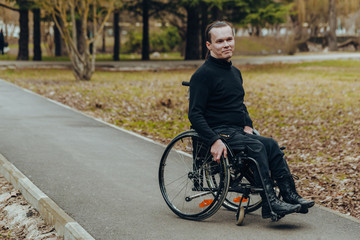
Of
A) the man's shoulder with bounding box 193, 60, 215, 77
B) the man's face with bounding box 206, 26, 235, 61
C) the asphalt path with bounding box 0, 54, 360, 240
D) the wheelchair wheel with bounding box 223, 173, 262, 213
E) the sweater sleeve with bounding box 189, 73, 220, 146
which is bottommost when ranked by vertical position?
the asphalt path with bounding box 0, 54, 360, 240

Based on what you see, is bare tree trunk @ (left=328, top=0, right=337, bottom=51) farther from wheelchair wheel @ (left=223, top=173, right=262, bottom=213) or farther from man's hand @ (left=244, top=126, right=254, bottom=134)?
man's hand @ (left=244, top=126, right=254, bottom=134)

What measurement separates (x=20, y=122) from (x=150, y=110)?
4.06m

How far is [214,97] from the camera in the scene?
5.25 meters

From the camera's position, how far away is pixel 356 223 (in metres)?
5.49

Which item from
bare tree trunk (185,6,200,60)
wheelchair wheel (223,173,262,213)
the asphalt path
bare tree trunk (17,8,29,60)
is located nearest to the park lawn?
the asphalt path

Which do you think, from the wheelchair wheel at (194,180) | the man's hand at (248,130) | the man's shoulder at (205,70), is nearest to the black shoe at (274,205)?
the wheelchair wheel at (194,180)

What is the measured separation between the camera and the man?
498cm

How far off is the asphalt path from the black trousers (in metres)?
0.59

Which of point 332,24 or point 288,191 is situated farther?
point 332,24

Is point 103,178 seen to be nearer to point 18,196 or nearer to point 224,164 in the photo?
point 18,196

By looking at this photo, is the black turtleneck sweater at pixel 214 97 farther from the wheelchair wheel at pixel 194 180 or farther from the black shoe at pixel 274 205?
the black shoe at pixel 274 205

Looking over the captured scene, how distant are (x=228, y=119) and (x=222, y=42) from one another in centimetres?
73

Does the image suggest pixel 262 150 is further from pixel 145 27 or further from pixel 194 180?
pixel 145 27

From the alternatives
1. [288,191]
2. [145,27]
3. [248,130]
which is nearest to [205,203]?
[248,130]
